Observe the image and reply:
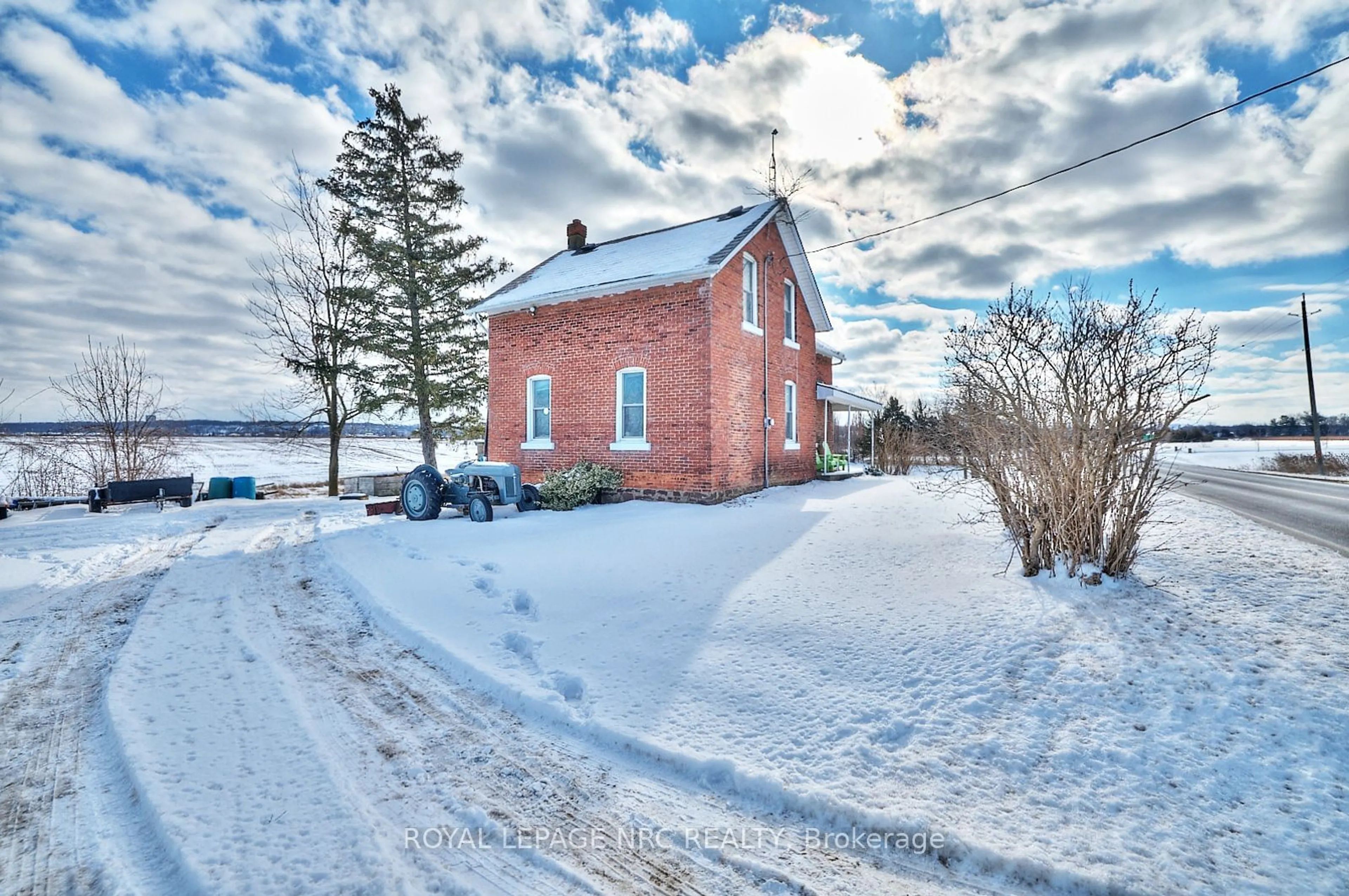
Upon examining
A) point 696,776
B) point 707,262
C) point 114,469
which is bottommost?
point 696,776

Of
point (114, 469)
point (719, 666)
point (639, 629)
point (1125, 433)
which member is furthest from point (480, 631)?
point (114, 469)

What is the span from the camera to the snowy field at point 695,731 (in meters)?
2.09

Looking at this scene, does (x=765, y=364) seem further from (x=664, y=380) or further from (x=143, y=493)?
(x=143, y=493)

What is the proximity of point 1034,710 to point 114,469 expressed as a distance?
2234 cm

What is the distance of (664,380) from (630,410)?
3.80ft

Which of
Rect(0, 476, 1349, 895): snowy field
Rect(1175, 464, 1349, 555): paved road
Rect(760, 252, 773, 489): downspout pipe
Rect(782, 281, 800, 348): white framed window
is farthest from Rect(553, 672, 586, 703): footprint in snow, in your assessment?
Rect(782, 281, 800, 348): white framed window

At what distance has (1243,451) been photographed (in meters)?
45.6

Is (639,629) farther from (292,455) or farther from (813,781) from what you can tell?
(292,455)

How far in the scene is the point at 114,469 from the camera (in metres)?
15.8

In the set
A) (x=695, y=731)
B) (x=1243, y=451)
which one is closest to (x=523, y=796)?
(x=695, y=731)

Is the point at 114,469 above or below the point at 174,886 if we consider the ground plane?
above

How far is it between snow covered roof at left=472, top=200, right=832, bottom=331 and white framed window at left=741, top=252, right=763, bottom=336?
33.5 inches

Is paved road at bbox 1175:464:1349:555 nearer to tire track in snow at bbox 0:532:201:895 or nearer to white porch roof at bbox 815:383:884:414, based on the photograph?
tire track in snow at bbox 0:532:201:895

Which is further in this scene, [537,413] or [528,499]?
[537,413]
